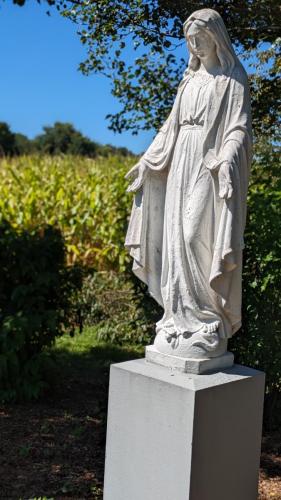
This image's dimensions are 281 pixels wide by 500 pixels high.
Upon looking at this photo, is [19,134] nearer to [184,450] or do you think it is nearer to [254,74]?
[254,74]

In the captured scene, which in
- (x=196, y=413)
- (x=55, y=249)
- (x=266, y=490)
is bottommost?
(x=266, y=490)

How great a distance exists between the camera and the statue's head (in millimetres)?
3287

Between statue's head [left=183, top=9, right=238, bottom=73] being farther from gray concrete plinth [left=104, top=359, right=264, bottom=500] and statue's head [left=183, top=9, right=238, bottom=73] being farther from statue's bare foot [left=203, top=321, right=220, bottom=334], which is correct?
gray concrete plinth [left=104, top=359, right=264, bottom=500]

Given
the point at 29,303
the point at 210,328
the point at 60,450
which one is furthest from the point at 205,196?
the point at 29,303

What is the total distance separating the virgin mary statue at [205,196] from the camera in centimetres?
322

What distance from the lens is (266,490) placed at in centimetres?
448

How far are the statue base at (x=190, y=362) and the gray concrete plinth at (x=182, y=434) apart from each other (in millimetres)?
33

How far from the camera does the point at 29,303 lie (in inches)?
233

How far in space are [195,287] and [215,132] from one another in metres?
0.83

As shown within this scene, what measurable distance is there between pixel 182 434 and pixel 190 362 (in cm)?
37

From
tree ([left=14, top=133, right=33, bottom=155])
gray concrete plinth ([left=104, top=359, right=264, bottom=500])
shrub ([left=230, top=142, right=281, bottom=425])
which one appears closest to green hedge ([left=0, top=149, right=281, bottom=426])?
shrub ([left=230, top=142, right=281, bottom=425])

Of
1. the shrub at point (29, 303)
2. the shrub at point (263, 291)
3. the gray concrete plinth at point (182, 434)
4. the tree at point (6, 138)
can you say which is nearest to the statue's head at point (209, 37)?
the gray concrete plinth at point (182, 434)

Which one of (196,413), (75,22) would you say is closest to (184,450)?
(196,413)

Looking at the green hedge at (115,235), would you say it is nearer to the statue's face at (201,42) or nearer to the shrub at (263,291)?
the shrub at (263,291)
